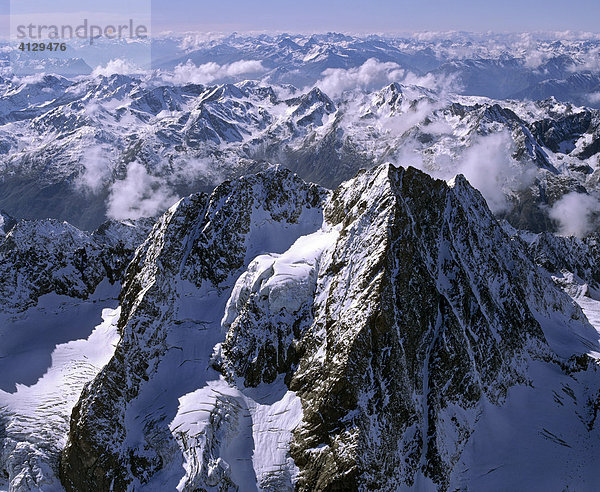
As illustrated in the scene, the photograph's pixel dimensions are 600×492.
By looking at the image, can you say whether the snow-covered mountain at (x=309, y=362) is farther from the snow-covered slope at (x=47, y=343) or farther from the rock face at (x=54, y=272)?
the rock face at (x=54, y=272)

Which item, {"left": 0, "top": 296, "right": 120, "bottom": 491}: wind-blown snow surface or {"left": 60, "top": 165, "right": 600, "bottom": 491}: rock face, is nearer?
{"left": 60, "top": 165, "right": 600, "bottom": 491}: rock face

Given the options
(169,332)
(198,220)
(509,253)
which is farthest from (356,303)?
(509,253)

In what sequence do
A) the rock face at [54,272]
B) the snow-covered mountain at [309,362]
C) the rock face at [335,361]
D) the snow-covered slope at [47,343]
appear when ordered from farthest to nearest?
the rock face at [54,272] → the snow-covered slope at [47,343] → the snow-covered mountain at [309,362] → the rock face at [335,361]

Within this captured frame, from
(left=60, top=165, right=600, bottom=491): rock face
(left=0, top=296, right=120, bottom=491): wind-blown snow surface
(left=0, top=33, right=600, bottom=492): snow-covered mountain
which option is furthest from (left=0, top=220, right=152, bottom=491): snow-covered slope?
(left=60, top=165, right=600, bottom=491): rock face

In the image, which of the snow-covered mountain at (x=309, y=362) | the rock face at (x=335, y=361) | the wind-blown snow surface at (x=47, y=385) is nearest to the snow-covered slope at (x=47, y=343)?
the wind-blown snow surface at (x=47, y=385)

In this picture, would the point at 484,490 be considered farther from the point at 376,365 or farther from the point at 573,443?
the point at 376,365

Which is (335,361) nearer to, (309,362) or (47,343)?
(309,362)

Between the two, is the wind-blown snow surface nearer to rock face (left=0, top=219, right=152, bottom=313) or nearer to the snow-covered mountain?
the snow-covered mountain

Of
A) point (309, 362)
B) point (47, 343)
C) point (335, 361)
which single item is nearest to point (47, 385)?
point (47, 343)

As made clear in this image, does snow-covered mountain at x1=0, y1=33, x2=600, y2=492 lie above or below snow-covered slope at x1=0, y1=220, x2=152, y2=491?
above

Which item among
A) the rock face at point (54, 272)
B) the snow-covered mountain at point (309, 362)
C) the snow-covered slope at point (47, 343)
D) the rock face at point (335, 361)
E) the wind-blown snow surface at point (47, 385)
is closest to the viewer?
the rock face at point (335, 361)
